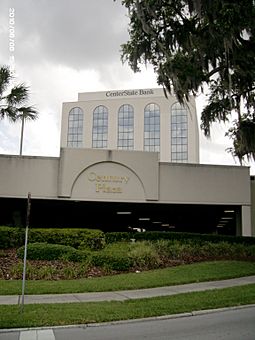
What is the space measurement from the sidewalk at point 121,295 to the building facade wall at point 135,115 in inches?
3281

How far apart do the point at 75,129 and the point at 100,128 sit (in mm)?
5959

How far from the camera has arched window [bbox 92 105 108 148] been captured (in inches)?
3979

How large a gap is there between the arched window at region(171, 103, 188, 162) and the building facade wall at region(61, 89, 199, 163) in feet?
2.81

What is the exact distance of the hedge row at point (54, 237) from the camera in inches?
717

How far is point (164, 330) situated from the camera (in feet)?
24.8

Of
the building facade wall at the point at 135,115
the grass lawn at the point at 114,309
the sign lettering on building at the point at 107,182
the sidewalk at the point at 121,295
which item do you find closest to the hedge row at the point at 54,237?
the sign lettering on building at the point at 107,182

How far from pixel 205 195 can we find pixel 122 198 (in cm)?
461

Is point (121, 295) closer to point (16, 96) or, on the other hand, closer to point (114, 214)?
point (16, 96)

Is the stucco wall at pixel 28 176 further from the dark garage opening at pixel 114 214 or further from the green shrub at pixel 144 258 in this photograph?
the green shrub at pixel 144 258

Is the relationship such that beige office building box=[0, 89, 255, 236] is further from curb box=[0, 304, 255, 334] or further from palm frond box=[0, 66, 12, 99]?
curb box=[0, 304, 255, 334]

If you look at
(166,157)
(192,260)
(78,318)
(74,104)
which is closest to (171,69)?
(192,260)

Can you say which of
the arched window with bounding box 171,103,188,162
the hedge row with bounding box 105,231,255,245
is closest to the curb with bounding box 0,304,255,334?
the hedge row with bounding box 105,231,255,245

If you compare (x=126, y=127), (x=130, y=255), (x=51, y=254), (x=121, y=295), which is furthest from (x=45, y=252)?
(x=126, y=127)

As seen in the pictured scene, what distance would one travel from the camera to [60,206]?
88.3 ft
